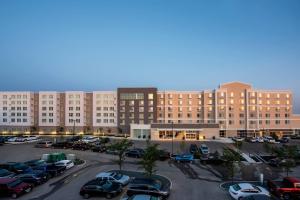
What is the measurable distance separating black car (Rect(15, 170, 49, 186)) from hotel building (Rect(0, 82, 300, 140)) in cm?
4596

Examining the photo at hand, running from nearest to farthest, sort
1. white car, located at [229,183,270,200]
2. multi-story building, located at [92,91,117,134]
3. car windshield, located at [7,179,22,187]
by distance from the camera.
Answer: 1. white car, located at [229,183,270,200]
2. car windshield, located at [7,179,22,187]
3. multi-story building, located at [92,91,117,134]

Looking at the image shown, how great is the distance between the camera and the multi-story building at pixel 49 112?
9362 cm

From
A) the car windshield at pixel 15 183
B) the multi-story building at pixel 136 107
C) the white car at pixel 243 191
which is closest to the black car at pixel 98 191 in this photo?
the car windshield at pixel 15 183

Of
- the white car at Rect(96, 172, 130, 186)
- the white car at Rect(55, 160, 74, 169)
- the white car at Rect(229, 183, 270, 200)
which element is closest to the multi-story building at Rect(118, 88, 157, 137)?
the white car at Rect(55, 160, 74, 169)

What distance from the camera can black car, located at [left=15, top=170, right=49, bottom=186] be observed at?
29.8 m

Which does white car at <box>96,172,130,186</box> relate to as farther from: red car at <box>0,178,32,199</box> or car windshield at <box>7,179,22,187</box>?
car windshield at <box>7,179,22,187</box>

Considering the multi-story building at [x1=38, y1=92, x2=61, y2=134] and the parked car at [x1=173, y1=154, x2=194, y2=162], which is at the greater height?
the multi-story building at [x1=38, y1=92, x2=61, y2=134]

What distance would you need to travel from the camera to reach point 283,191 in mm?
26016

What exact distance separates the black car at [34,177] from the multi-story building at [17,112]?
222 feet

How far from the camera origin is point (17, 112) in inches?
3748

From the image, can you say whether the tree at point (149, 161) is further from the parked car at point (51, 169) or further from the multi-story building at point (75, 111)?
the multi-story building at point (75, 111)

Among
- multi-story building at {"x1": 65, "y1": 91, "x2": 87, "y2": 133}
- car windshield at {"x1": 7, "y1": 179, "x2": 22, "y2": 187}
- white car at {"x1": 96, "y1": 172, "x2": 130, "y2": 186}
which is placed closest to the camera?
car windshield at {"x1": 7, "y1": 179, "x2": 22, "y2": 187}

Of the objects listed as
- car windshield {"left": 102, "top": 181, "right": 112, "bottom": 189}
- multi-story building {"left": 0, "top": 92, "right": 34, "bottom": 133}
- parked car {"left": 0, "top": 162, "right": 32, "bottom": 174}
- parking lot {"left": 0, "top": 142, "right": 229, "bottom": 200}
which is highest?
multi-story building {"left": 0, "top": 92, "right": 34, "bottom": 133}

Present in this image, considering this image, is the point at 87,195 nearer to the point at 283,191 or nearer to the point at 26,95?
the point at 283,191
